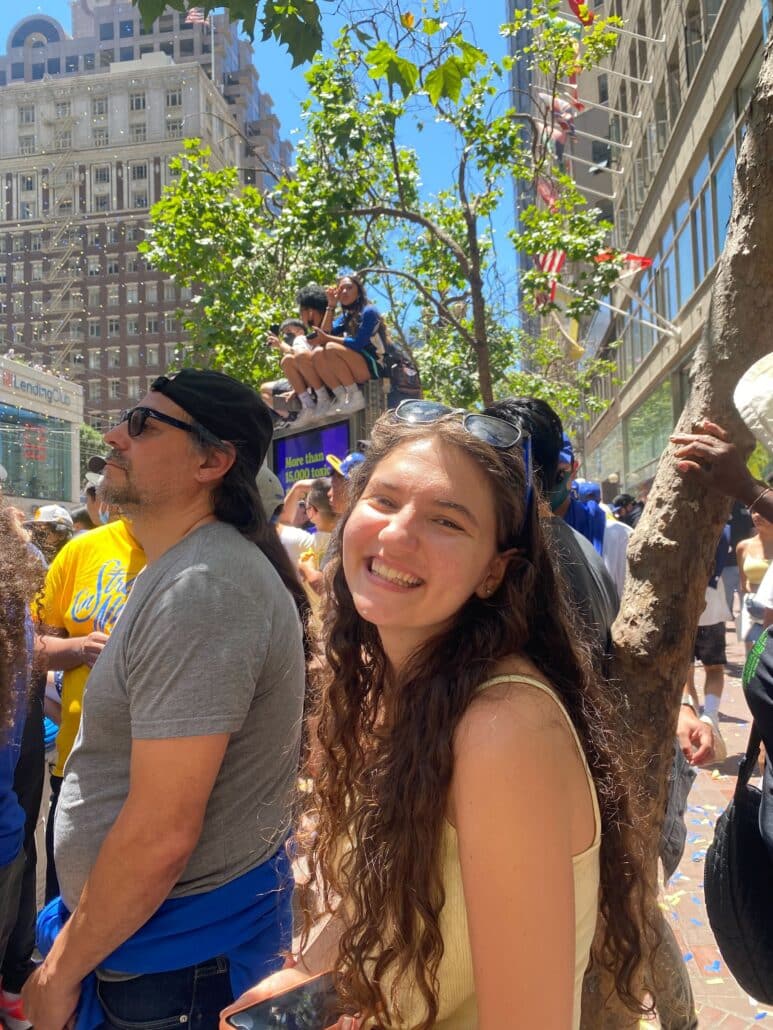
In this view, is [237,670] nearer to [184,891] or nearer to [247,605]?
[247,605]

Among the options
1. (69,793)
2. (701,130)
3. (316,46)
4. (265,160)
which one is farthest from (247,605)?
(701,130)

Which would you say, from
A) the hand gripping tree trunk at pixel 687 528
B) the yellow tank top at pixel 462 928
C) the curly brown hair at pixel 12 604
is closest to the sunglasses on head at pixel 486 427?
the yellow tank top at pixel 462 928

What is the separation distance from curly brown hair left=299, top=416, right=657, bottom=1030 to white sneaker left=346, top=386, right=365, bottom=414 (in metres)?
4.33

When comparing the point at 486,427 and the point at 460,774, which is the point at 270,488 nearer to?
the point at 486,427

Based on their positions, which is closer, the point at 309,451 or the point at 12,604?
the point at 12,604

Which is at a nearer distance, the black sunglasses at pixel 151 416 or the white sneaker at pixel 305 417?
the black sunglasses at pixel 151 416

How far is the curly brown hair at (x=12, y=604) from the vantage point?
2170mm

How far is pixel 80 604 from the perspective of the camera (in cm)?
306

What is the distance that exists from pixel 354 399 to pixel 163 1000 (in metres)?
4.69

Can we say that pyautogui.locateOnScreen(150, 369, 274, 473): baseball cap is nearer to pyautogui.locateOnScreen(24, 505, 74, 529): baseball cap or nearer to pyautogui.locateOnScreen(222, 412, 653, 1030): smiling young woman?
pyautogui.locateOnScreen(222, 412, 653, 1030): smiling young woman

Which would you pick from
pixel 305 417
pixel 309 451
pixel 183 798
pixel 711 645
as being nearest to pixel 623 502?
pixel 711 645

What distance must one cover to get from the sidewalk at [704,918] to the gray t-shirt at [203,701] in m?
1.09

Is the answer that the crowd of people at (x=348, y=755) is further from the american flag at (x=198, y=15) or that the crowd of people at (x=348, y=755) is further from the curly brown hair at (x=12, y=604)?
the american flag at (x=198, y=15)

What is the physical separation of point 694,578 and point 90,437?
82.5 meters
